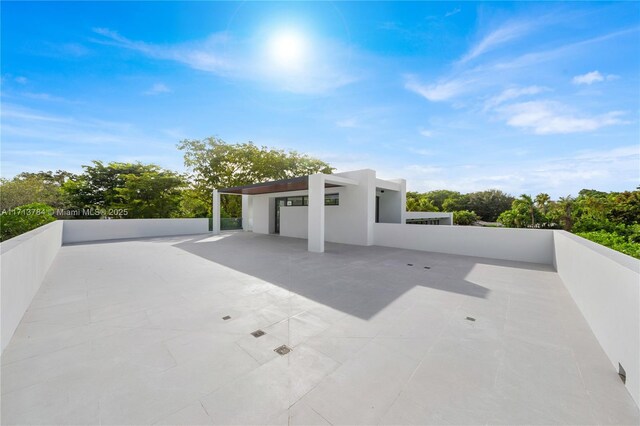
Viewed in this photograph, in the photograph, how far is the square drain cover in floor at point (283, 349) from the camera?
8.25 feet

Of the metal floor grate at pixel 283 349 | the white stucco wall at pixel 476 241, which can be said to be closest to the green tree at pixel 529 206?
the white stucco wall at pixel 476 241

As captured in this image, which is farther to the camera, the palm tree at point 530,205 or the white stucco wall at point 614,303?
the palm tree at point 530,205

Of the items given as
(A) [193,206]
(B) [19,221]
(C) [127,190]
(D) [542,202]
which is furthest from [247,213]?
(D) [542,202]

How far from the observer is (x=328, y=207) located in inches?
470

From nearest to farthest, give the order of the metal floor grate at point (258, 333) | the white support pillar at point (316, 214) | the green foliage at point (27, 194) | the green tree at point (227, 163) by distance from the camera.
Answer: the metal floor grate at point (258, 333), the white support pillar at point (316, 214), the green foliage at point (27, 194), the green tree at point (227, 163)

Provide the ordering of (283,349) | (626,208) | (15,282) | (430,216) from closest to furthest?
1. (283,349)
2. (15,282)
3. (626,208)
4. (430,216)

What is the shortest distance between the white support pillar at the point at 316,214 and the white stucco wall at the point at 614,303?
6.71 meters

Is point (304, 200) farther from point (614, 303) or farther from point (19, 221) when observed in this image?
point (19, 221)

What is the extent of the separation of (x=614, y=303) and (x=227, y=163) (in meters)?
21.8

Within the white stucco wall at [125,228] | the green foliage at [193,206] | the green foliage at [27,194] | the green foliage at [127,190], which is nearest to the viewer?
the white stucco wall at [125,228]

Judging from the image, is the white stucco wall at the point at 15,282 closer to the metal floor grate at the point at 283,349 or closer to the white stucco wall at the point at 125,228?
the metal floor grate at the point at 283,349

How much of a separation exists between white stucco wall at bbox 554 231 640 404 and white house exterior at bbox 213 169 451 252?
6.71 metres

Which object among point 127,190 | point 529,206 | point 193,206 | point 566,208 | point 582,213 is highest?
point 127,190

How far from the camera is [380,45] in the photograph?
325 inches
